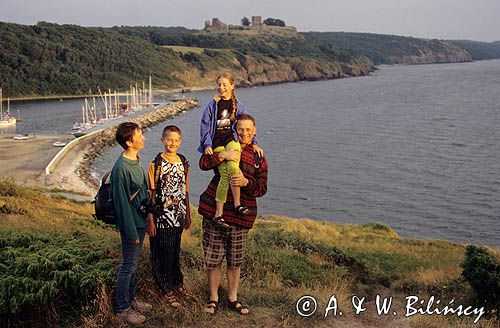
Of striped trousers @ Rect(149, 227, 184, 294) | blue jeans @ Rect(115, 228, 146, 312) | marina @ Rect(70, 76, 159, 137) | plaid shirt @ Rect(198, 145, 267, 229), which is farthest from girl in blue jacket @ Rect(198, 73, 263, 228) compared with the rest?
marina @ Rect(70, 76, 159, 137)

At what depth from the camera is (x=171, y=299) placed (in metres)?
5.52

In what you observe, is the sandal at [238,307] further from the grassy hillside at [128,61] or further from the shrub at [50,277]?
the grassy hillside at [128,61]

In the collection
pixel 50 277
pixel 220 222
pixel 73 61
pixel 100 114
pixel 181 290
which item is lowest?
pixel 100 114

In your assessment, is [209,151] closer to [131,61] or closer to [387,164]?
[387,164]

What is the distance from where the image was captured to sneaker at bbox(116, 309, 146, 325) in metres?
5.13

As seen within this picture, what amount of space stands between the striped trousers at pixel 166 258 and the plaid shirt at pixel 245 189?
46cm

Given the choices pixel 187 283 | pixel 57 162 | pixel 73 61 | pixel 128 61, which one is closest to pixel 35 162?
pixel 57 162

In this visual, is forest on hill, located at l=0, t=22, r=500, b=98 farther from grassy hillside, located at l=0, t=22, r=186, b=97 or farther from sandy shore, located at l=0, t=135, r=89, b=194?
sandy shore, located at l=0, t=135, r=89, b=194

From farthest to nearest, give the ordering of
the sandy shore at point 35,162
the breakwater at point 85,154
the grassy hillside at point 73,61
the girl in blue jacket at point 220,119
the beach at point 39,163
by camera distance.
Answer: the grassy hillside at point 73,61, the breakwater at point 85,154, the sandy shore at point 35,162, the beach at point 39,163, the girl in blue jacket at point 220,119

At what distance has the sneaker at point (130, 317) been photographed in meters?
5.13

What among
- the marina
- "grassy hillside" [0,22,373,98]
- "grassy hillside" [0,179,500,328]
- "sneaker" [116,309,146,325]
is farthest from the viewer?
"grassy hillside" [0,22,373,98]

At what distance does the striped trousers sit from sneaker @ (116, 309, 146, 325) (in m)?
0.49

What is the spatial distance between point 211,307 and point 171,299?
45cm

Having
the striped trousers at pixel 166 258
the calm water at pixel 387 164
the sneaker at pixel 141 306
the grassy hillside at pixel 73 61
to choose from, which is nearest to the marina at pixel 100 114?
the calm water at pixel 387 164
